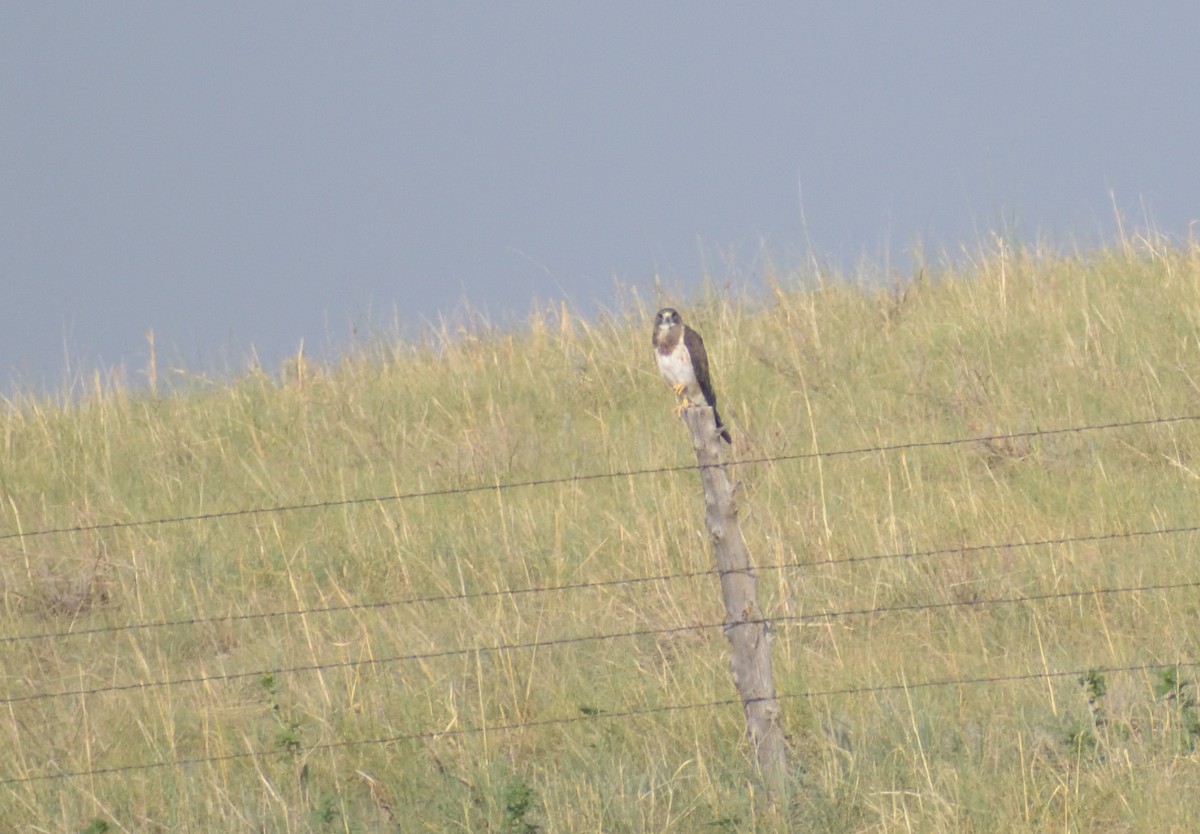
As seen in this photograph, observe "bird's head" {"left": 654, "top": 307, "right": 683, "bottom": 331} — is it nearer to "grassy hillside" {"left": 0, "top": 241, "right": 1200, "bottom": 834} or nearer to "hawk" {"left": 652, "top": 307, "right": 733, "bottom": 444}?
"hawk" {"left": 652, "top": 307, "right": 733, "bottom": 444}

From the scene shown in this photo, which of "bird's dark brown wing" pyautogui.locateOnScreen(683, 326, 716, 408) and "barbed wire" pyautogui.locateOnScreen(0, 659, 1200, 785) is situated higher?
"bird's dark brown wing" pyautogui.locateOnScreen(683, 326, 716, 408)

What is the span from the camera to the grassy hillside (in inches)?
177

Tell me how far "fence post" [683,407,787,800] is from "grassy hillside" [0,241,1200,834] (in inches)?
5.6

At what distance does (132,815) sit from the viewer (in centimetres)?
481

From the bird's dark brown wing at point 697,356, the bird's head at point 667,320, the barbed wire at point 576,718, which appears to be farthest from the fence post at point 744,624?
the bird's head at point 667,320

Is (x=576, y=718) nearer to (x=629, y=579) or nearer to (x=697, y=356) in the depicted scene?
(x=629, y=579)

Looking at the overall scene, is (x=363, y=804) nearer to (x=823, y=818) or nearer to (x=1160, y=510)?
(x=823, y=818)

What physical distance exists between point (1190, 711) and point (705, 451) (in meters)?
1.74

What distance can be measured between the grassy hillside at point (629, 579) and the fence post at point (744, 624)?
143mm

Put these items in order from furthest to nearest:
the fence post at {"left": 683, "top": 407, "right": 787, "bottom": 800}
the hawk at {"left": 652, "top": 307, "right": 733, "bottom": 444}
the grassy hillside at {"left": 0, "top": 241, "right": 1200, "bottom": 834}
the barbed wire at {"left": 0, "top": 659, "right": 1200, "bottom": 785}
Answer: the hawk at {"left": 652, "top": 307, "right": 733, "bottom": 444}
the barbed wire at {"left": 0, "top": 659, "right": 1200, "bottom": 785}
the grassy hillside at {"left": 0, "top": 241, "right": 1200, "bottom": 834}
the fence post at {"left": 683, "top": 407, "right": 787, "bottom": 800}

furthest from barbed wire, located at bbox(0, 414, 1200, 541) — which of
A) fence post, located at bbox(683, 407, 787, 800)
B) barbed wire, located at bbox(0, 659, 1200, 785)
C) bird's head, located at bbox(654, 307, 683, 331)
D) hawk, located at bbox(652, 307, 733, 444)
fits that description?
barbed wire, located at bbox(0, 659, 1200, 785)

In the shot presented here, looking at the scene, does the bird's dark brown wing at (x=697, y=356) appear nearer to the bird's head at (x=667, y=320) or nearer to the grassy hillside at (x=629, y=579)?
the bird's head at (x=667, y=320)

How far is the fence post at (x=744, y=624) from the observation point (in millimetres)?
4164

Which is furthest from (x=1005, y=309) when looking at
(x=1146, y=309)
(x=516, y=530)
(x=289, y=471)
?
(x=289, y=471)
